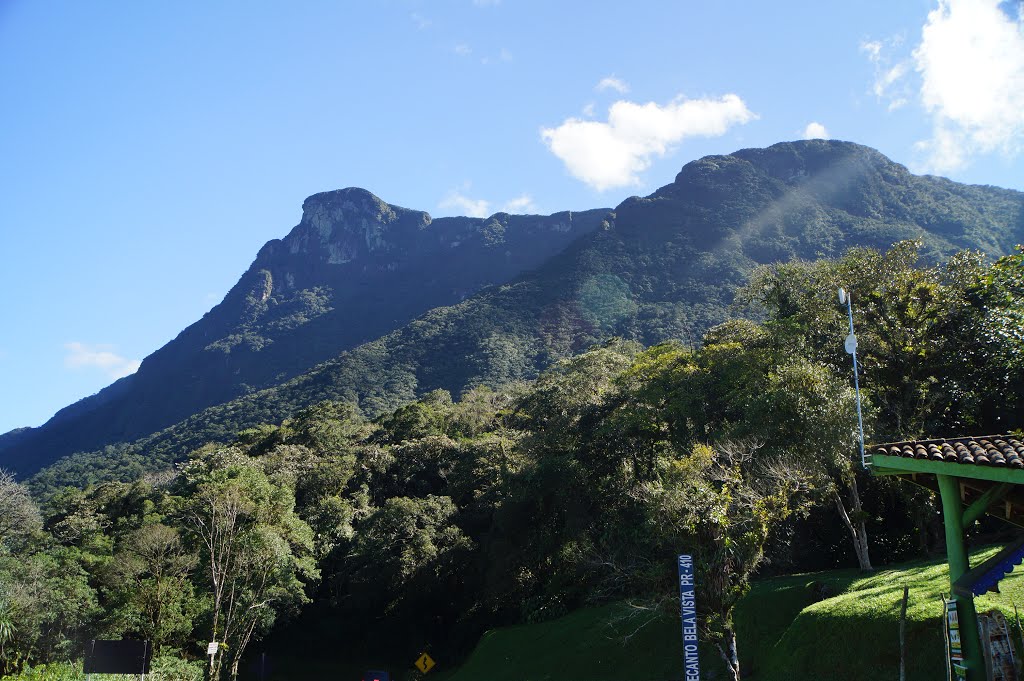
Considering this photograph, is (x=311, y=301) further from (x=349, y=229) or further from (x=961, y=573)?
(x=961, y=573)

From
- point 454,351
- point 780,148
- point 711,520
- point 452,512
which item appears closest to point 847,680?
point 711,520

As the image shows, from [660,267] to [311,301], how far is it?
327 ft

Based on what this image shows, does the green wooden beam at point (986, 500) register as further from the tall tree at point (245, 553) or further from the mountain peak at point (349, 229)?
the mountain peak at point (349, 229)

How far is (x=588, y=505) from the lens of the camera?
25.9 metres

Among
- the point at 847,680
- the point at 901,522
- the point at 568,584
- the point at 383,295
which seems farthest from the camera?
the point at 383,295

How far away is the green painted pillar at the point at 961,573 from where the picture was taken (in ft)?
19.7

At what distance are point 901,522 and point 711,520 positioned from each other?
12.4m

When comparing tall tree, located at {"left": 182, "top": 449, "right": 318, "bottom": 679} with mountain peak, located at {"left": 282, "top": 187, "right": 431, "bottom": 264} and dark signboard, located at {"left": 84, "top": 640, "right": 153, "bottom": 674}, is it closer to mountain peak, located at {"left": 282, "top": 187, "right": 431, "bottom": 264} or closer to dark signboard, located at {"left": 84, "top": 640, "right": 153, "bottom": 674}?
dark signboard, located at {"left": 84, "top": 640, "right": 153, "bottom": 674}

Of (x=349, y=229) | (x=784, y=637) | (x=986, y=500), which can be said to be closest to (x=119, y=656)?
(x=784, y=637)

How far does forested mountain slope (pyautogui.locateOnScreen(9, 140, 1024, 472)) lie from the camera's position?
78.8 meters

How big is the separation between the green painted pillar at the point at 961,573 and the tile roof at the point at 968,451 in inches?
12.0

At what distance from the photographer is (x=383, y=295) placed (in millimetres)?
159125

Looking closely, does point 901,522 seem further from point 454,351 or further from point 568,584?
point 454,351

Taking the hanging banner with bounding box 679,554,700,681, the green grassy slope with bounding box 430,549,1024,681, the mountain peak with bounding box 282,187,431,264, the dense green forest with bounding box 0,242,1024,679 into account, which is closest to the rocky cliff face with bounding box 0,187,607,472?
the mountain peak with bounding box 282,187,431,264
